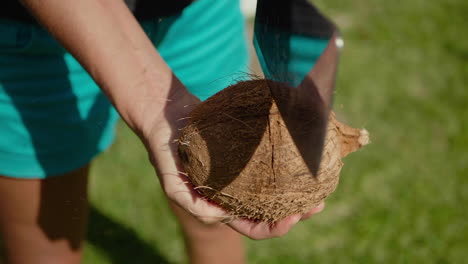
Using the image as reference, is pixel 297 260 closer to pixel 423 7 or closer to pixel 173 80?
pixel 173 80

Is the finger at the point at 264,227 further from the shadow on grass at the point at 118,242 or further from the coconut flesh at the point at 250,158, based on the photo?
the shadow on grass at the point at 118,242

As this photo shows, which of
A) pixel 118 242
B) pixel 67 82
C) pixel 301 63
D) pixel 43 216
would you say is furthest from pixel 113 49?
pixel 118 242

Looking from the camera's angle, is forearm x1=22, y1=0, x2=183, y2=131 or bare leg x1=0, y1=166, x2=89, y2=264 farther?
bare leg x1=0, y1=166, x2=89, y2=264

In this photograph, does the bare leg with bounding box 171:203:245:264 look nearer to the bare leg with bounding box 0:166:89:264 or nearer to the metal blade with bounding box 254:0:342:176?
the bare leg with bounding box 0:166:89:264

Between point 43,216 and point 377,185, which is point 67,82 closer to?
point 43,216

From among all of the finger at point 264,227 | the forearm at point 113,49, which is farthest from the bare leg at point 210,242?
the forearm at point 113,49

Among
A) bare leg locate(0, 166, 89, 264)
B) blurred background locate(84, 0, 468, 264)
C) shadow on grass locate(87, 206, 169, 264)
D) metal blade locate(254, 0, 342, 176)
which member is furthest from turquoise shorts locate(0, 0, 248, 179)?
shadow on grass locate(87, 206, 169, 264)
